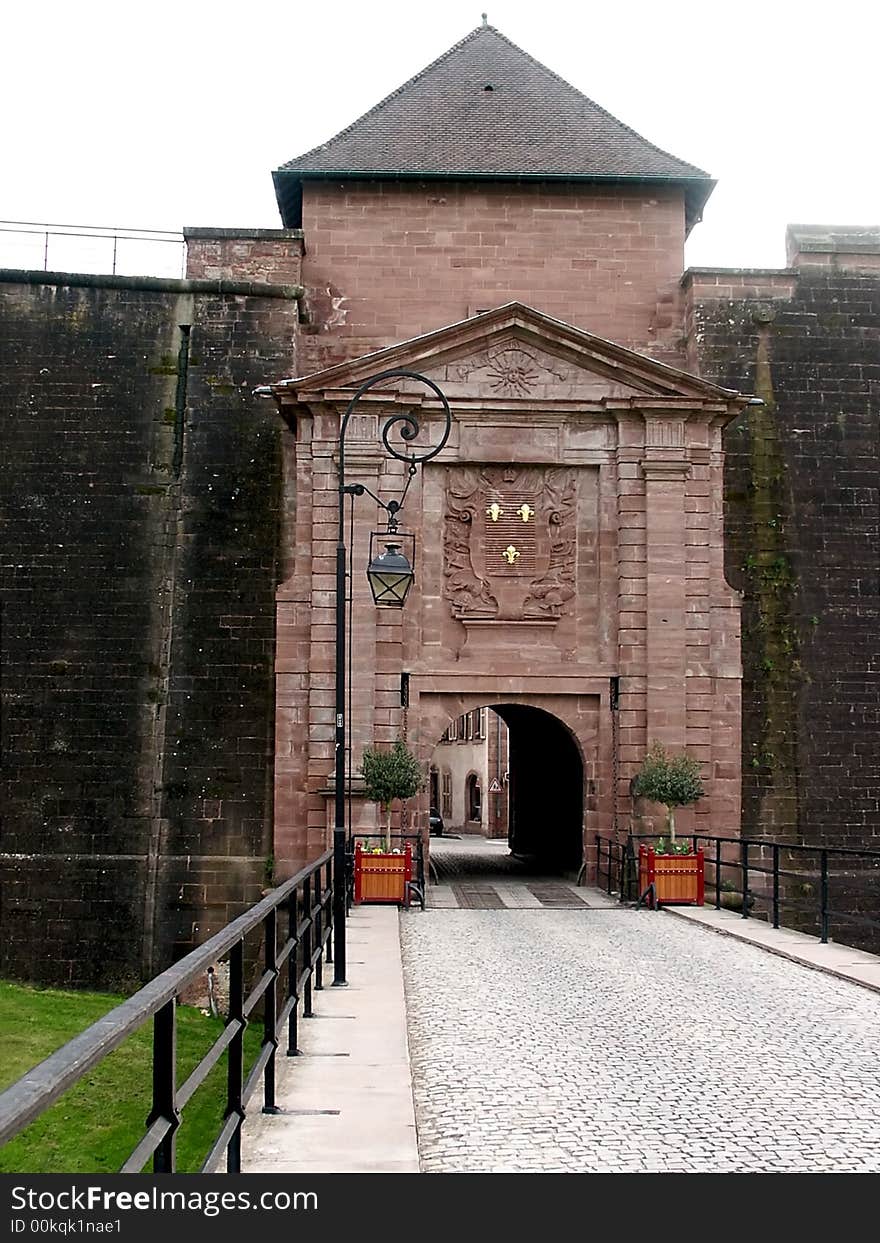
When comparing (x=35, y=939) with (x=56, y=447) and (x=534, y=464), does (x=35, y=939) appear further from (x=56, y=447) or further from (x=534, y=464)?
(x=534, y=464)

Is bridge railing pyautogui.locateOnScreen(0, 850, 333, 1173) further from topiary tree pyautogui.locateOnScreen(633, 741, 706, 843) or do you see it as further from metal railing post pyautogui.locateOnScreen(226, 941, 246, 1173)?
topiary tree pyautogui.locateOnScreen(633, 741, 706, 843)

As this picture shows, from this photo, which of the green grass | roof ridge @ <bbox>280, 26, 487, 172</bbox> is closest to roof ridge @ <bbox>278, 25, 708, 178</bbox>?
roof ridge @ <bbox>280, 26, 487, 172</bbox>

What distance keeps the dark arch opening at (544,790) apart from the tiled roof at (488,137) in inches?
358

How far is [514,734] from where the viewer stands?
3173 centimetres

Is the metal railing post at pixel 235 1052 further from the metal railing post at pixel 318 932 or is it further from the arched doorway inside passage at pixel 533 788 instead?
the arched doorway inside passage at pixel 533 788

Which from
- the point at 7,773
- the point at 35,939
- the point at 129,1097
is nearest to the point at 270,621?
the point at 7,773

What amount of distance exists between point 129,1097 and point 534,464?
490 inches

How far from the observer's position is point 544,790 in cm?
2858

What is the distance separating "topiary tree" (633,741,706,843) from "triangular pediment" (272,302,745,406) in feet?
18.0

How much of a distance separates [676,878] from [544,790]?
1057cm

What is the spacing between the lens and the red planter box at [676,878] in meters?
18.0
